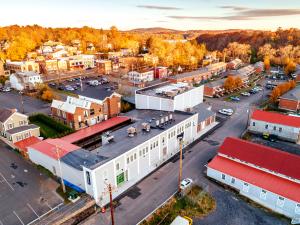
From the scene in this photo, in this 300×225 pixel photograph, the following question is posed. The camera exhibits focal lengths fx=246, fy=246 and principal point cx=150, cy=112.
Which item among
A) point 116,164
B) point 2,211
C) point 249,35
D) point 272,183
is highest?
point 249,35

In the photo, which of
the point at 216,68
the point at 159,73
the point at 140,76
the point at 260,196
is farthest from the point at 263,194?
the point at 216,68

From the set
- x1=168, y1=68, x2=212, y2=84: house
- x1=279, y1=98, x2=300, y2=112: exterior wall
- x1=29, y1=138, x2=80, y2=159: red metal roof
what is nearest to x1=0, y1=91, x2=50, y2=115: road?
x1=29, y1=138, x2=80, y2=159: red metal roof

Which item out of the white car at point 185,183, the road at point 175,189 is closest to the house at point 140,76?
the road at point 175,189

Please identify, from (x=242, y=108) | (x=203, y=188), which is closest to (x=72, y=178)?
(x=203, y=188)

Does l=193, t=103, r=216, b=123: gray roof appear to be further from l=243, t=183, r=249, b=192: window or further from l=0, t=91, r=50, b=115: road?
l=0, t=91, r=50, b=115: road

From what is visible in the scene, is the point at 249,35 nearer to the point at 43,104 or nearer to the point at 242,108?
the point at 242,108

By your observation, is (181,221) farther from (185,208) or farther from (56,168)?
(56,168)

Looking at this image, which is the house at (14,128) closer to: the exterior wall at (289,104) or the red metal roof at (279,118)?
the red metal roof at (279,118)
